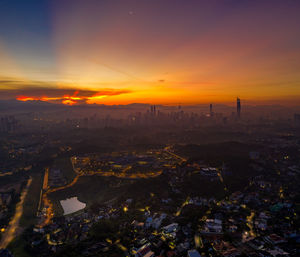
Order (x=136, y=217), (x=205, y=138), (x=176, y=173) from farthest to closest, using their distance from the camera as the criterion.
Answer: (x=205, y=138) → (x=176, y=173) → (x=136, y=217)

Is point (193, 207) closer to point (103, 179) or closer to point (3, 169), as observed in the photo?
point (103, 179)

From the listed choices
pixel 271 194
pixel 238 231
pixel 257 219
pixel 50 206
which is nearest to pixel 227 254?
pixel 238 231

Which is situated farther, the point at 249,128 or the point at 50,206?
the point at 249,128

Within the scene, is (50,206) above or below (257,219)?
below

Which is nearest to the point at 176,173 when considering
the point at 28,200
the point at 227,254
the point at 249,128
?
the point at 227,254

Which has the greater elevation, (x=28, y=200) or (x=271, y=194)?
(x=271, y=194)

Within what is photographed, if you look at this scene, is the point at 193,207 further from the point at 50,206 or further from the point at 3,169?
the point at 3,169

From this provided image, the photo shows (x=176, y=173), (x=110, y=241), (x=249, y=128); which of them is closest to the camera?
(x=110, y=241)

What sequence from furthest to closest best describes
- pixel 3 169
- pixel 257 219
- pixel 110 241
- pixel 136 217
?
pixel 3 169
pixel 136 217
pixel 257 219
pixel 110 241

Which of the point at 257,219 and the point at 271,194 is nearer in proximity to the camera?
the point at 257,219

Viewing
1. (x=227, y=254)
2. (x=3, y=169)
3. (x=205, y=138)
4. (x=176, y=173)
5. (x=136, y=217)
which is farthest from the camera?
(x=205, y=138)
